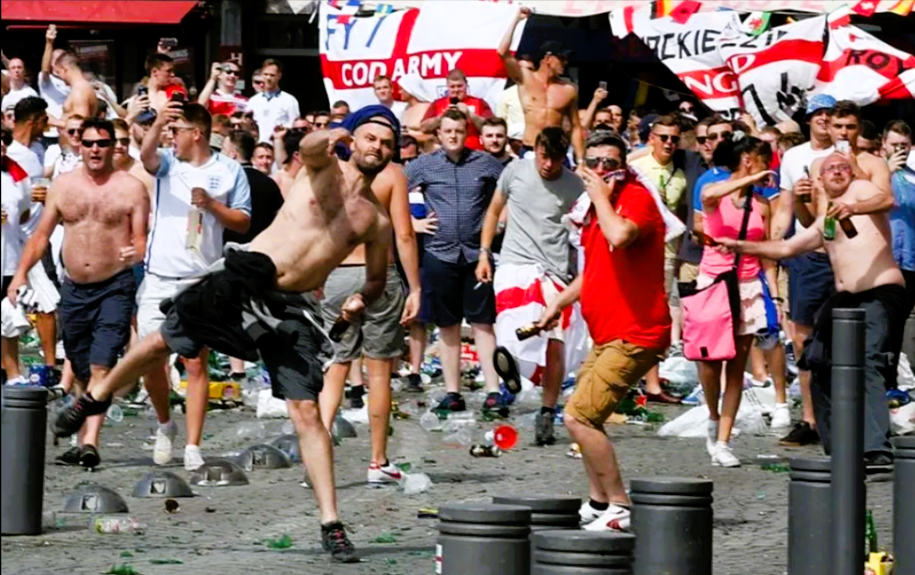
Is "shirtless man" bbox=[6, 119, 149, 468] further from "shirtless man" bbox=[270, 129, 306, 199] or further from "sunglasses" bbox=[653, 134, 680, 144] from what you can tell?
"shirtless man" bbox=[270, 129, 306, 199]

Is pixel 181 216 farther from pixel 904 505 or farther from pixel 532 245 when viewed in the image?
pixel 904 505

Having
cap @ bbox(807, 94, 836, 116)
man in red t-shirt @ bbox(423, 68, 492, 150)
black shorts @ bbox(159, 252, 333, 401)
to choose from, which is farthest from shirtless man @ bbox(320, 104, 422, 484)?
man in red t-shirt @ bbox(423, 68, 492, 150)

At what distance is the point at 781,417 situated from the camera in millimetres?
14961

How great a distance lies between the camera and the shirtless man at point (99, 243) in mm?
12969

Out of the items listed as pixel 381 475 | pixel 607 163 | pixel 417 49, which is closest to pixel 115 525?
pixel 381 475

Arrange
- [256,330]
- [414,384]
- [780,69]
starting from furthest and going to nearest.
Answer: [780,69], [414,384], [256,330]

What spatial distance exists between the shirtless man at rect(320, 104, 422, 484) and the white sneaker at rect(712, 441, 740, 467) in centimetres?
194

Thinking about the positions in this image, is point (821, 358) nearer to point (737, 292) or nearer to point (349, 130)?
point (737, 292)

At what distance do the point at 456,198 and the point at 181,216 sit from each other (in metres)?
3.32

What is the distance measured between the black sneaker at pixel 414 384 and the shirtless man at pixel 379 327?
3.95m

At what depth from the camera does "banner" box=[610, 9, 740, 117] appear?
21391 mm

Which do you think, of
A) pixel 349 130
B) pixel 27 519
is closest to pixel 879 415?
pixel 349 130

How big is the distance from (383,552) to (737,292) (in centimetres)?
405

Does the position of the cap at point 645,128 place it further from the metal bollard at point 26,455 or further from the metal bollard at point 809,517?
the metal bollard at point 26,455
